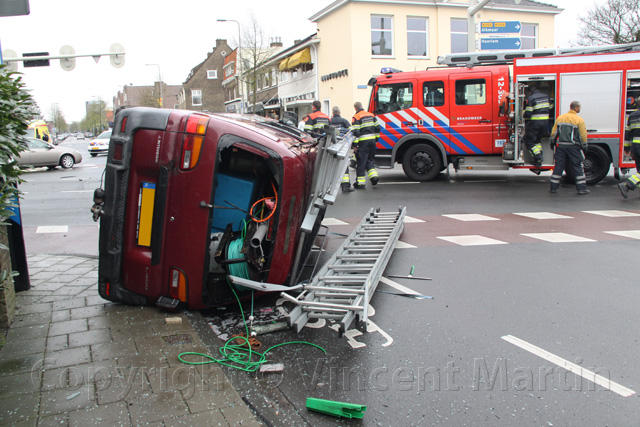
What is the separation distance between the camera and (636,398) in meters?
2.92

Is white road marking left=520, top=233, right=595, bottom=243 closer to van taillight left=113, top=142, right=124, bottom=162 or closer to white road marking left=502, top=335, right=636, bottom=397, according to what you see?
white road marking left=502, top=335, right=636, bottom=397

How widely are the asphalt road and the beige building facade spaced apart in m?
19.3

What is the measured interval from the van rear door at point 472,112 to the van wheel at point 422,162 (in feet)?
2.04

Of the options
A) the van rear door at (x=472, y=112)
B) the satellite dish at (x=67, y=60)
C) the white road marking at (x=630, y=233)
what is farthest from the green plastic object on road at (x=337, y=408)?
the satellite dish at (x=67, y=60)

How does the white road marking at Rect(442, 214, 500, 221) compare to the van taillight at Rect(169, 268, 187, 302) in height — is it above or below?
above

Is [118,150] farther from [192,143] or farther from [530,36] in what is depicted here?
[530,36]

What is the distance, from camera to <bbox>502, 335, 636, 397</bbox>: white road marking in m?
3.02

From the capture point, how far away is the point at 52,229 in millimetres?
8266

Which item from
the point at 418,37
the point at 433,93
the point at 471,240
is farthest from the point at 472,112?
the point at 418,37

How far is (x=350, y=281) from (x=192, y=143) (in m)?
1.64

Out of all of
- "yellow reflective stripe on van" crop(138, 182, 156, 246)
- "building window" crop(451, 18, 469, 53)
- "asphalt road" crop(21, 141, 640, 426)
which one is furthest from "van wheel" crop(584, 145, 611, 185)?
"building window" crop(451, 18, 469, 53)

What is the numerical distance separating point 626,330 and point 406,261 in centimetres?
240

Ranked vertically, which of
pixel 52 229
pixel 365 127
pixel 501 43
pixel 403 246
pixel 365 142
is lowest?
pixel 403 246

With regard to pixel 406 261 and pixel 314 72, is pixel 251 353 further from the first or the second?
pixel 314 72
